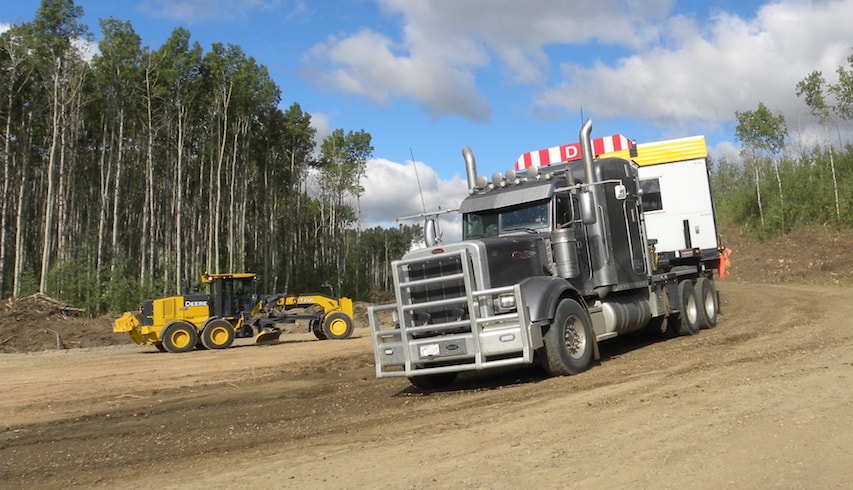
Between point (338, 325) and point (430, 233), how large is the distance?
13.1 metres

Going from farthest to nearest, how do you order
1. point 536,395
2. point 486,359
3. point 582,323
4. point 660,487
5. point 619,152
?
1. point 619,152
2. point 582,323
3. point 486,359
4. point 536,395
5. point 660,487

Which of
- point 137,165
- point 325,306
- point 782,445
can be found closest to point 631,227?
point 782,445

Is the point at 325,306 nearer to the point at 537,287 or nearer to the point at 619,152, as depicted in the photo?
the point at 619,152

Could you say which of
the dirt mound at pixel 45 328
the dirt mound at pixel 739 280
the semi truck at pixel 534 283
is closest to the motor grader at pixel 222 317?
the dirt mound at pixel 45 328

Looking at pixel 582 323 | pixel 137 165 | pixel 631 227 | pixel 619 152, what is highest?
pixel 137 165

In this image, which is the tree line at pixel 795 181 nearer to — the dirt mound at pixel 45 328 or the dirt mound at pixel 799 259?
the dirt mound at pixel 799 259

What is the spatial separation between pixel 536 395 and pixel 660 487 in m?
3.59

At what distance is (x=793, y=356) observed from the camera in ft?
29.1

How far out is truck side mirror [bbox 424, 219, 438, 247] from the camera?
10742 mm

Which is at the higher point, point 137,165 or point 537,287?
point 137,165

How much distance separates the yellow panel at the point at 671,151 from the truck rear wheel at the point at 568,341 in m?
7.50

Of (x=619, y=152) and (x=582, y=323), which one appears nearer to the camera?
(x=582, y=323)

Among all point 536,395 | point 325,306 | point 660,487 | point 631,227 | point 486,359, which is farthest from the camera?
point 325,306

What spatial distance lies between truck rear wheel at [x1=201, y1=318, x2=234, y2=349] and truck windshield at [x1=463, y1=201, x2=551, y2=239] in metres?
12.9
